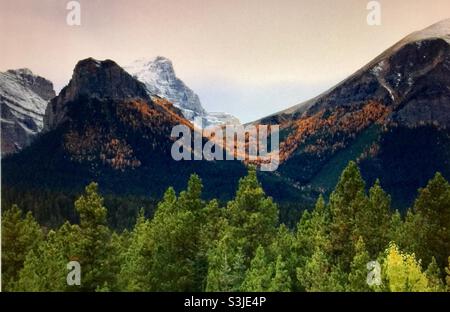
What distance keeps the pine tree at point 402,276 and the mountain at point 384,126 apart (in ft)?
151

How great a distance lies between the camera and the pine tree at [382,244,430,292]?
21703 millimetres

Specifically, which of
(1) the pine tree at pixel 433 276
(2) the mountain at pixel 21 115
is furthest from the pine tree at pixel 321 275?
→ (2) the mountain at pixel 21 115

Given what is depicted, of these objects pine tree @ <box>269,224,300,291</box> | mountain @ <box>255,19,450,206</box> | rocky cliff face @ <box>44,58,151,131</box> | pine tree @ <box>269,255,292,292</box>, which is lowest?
pine tree @ <box>269,255,292,292</box>

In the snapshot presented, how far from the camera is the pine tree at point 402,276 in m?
21.7

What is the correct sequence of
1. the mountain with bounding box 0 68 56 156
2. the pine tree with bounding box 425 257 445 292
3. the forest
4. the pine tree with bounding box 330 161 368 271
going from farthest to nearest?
the mountain with bounding box 0 68 56 156, the pine tree with bounding box 330 161 368 271, the forest, the pine tree with bounding box 425 257 445 292

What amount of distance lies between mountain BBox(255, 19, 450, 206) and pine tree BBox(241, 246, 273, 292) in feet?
149

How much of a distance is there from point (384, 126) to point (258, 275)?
94592 millimetres

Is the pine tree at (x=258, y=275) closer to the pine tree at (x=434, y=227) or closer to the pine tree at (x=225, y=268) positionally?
the pine tree at (x=225, y=268)

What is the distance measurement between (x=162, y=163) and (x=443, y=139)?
55702 mm

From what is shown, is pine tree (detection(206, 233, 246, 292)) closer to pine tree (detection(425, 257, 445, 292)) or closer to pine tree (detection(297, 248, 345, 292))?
pine tree (detection(297, 248, 345, 292))

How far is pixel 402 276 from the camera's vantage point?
21.8 metres

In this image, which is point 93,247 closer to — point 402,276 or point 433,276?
point 402,276

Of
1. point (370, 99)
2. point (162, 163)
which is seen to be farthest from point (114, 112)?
point (370, 99)

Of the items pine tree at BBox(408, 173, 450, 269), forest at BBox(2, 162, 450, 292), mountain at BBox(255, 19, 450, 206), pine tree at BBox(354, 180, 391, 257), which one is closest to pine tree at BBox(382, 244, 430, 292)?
forest at BBox(2, 162, 450, 292)
